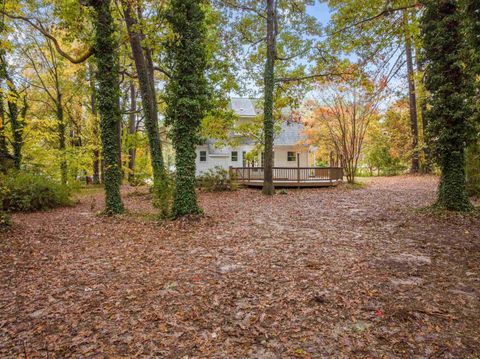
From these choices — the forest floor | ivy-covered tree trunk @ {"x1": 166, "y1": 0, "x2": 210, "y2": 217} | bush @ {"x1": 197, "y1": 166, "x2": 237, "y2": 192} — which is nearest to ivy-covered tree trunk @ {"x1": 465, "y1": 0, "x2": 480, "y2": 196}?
the forest floor

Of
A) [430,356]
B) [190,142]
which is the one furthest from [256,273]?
[190,142]

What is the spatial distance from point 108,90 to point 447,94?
9.26m

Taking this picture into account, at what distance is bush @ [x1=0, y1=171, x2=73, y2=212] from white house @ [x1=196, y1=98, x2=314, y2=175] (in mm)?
13259

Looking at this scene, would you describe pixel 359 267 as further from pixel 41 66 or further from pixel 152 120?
pixel 41 66

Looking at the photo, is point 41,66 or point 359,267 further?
point 41,66

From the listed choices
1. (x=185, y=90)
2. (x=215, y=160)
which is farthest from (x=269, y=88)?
(x=215, y=160)

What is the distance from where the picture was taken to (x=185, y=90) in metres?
7.64

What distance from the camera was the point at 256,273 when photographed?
4.51m

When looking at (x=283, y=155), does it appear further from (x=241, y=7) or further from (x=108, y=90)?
(x=108, y=90)

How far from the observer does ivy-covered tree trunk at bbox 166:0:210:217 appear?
7656mm

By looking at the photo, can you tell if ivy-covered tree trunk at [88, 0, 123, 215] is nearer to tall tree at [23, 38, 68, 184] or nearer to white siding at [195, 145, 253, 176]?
tall tree at [23, 38, 68, 184]

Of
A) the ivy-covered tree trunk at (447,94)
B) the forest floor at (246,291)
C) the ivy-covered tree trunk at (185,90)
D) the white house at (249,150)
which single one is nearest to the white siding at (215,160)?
the white house at (249,150)

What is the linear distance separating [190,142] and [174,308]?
16.9ft

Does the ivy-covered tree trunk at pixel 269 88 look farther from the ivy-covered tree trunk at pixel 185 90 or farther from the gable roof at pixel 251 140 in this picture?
the gable roof at pixel 251 140
